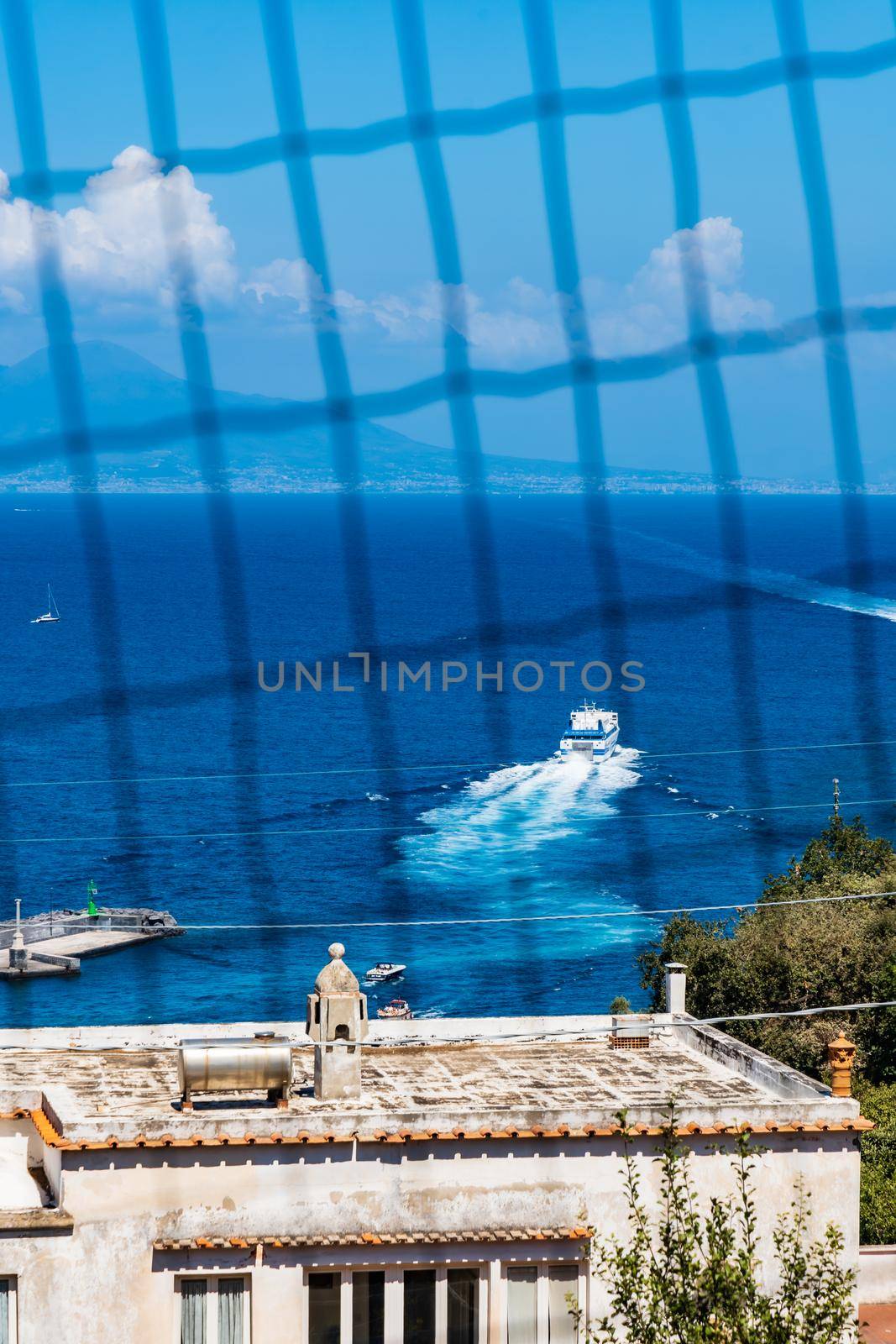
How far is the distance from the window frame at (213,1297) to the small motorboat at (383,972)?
3317cm

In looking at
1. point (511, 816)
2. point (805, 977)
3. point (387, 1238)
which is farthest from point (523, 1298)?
point (511, 816)

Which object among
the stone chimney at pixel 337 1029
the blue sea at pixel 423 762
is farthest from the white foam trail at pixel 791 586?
the stone chimney at pixel 337 1029

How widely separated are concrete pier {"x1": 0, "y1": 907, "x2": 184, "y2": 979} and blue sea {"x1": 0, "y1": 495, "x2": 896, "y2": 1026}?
0.49 meters

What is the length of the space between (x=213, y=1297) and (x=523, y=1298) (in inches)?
64.7

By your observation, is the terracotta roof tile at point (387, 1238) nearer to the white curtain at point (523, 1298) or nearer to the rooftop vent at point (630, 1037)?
the white curtain at point (523, 1298)

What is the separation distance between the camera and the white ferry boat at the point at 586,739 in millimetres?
64938

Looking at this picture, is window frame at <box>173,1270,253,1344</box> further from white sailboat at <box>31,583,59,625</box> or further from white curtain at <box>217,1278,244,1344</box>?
white sailboat at <box>31,583,59,625</box>

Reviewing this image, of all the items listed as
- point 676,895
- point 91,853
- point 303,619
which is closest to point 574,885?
point 676,895

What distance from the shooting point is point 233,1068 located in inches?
410

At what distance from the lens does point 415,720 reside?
73.9 meters

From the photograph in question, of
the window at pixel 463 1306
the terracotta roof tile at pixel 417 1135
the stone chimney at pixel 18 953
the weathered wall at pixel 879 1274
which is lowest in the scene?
the weathered wall at pixel 879 1274

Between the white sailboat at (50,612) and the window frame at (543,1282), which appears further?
the white sailboat at (50,612)

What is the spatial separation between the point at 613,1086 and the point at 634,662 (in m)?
74.4

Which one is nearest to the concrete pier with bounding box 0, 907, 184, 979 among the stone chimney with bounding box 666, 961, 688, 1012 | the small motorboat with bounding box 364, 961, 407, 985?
the small motorboat with bounding box 364, 961, 407, 985
